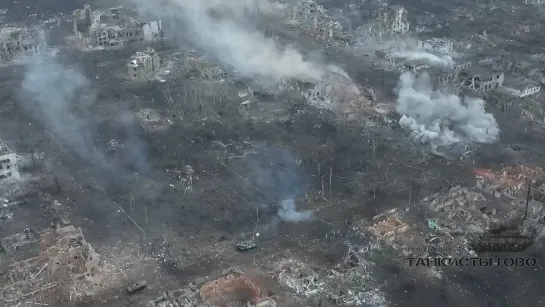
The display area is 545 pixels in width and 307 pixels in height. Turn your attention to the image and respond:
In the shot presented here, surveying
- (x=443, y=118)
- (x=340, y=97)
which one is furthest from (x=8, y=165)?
(x=443, y=118)

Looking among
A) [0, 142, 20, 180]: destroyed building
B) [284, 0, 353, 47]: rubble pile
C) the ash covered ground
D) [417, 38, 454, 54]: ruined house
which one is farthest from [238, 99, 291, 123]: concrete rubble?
[417, 38, 454, 54]: ruined house

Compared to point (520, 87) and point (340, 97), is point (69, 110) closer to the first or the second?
point (340, 97)

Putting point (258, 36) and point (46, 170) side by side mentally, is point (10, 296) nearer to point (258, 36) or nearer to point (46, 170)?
point (46, 170)

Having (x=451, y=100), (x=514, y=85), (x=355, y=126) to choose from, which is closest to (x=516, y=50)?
(x=514, y=85)

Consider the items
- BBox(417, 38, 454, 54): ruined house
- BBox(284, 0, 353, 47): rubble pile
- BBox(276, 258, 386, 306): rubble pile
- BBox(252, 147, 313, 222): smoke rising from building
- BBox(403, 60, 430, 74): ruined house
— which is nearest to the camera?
BBox(276, 258, 386, 306): rubble pile

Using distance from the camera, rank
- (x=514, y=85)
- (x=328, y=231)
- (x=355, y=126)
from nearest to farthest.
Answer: (x=328, y=231)
(x=355, y=126)
(x=514, y=85)

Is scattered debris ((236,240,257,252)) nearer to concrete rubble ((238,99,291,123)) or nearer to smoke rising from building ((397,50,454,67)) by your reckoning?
concrete rubble ((238,99,291,123))
